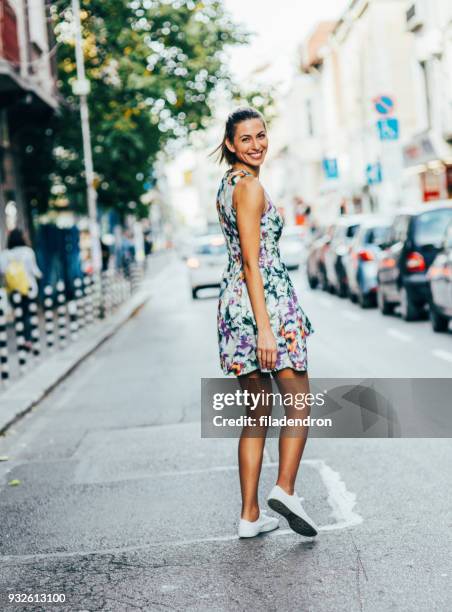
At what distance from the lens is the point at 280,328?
16.7 feet

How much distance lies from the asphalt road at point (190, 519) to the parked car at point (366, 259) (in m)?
9.65

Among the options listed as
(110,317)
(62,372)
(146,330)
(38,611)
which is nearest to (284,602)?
(38,611)

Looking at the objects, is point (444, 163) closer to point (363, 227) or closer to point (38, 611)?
point (363, 227)

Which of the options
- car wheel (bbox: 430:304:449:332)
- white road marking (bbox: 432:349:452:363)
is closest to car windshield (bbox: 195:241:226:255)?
car wheel (bbox: 430:304:449:332)

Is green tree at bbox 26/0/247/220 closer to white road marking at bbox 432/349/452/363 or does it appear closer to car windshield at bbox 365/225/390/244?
car windshield at bbox 365/225/390/244

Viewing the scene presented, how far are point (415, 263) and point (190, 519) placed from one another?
450 inches

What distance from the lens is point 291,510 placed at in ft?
16.5

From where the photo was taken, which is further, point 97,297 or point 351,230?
point 351,230

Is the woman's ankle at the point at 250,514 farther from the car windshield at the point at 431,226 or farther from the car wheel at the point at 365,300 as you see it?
the car wheel at the point at 365,300

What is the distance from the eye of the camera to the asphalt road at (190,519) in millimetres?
4469

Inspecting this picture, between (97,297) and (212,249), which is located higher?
(212,249)

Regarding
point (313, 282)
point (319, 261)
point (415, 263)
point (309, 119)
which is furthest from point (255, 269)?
point (309, 119)

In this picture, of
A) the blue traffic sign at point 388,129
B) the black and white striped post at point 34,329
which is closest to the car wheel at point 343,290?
the blue traffic sign at point 388,129

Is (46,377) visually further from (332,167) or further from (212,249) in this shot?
(332,167)
